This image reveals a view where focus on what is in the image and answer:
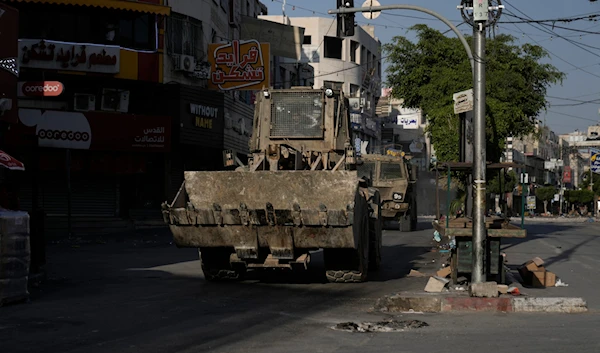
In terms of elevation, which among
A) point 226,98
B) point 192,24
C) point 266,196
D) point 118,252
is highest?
point 192,24

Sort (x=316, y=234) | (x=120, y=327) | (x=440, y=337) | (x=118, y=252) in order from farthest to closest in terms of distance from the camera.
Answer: (x=118, y=252)
(x=316, y=234)
(x=120, y=327)
(x=440, y=337)

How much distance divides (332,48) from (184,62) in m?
44.5

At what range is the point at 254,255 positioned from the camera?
13320 millimetres

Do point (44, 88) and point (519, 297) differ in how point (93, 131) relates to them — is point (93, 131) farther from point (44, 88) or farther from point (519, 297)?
point (519, 297)

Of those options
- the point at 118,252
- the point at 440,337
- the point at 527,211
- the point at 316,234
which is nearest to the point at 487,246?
the point at 316,234

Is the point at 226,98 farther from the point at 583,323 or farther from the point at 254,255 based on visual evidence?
the point at 583,323

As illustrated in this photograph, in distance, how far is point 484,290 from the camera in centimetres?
1155

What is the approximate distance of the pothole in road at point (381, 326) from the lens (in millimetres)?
9523

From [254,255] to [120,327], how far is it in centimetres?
399

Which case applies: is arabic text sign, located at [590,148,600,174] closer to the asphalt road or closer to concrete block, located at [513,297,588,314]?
the asphalt road

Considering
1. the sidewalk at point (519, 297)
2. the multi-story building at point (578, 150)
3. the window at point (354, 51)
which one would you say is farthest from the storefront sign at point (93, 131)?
the multi-story building at point (578, 150)

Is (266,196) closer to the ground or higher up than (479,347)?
higher up

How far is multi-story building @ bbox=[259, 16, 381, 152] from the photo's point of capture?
74375 millimetres

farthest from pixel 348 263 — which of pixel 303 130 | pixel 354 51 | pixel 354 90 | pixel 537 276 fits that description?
pixel 354 51
